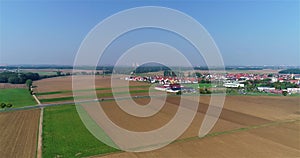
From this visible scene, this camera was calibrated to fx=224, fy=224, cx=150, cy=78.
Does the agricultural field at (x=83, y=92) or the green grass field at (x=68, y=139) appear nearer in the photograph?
the green grass field at (x=68, y=139)

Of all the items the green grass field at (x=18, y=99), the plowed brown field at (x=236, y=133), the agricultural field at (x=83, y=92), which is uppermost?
the agricultural field at (x=83, y=92)

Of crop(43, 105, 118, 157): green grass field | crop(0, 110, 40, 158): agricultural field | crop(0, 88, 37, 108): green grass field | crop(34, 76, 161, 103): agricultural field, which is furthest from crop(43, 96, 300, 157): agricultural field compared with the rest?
crop(34, 76, 161, 103): agricultural field

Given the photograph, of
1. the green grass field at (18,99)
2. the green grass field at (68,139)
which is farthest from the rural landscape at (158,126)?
the green grass field at (18,99)

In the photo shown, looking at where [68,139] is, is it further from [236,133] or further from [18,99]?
[18,99]

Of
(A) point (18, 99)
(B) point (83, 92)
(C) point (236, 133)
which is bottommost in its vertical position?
(C) point (236, 133)

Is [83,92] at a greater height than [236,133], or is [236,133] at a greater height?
[83,92]

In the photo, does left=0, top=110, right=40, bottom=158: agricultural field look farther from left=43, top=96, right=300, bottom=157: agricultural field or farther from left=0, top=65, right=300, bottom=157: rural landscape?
left=43, top=96, right=300, bottom=157: agricultural field

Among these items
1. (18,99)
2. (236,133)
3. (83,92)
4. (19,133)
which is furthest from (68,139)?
(18,99)

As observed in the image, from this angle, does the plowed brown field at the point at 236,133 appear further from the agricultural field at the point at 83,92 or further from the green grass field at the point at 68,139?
the agricultural field at the point at 83,92
